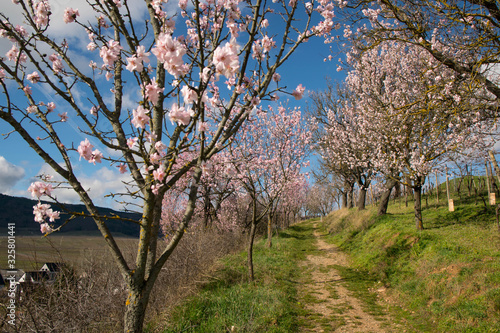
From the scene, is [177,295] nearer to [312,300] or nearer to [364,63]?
[312,300]

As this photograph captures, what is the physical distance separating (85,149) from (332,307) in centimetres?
635

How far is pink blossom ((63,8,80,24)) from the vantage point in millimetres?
3048

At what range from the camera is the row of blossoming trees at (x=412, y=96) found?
5.16 metres

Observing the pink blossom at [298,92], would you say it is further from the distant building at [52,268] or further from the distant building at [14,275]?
the distant building at [14,275]

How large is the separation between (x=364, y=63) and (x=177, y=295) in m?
14.7

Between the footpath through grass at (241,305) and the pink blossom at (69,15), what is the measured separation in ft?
14.8

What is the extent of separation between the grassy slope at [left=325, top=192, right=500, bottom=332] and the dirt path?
82 centimetres

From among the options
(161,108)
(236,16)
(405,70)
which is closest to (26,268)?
(161,108)

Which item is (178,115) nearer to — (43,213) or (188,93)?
(188,93)

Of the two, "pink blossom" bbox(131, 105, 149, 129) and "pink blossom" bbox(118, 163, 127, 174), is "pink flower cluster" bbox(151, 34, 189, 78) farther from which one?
"pink blossom" bbox(118, 163, 127, 174)

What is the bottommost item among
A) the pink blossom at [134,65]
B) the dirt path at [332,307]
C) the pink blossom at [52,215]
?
the dirt path at [332,307]

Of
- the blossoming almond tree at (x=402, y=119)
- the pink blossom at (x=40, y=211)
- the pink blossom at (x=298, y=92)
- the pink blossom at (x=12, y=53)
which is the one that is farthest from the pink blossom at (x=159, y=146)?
the blossoming almond tree at (x=402, y=119)

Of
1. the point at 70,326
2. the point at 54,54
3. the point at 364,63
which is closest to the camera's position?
the point at 54,54

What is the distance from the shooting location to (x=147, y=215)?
2.80 meters
